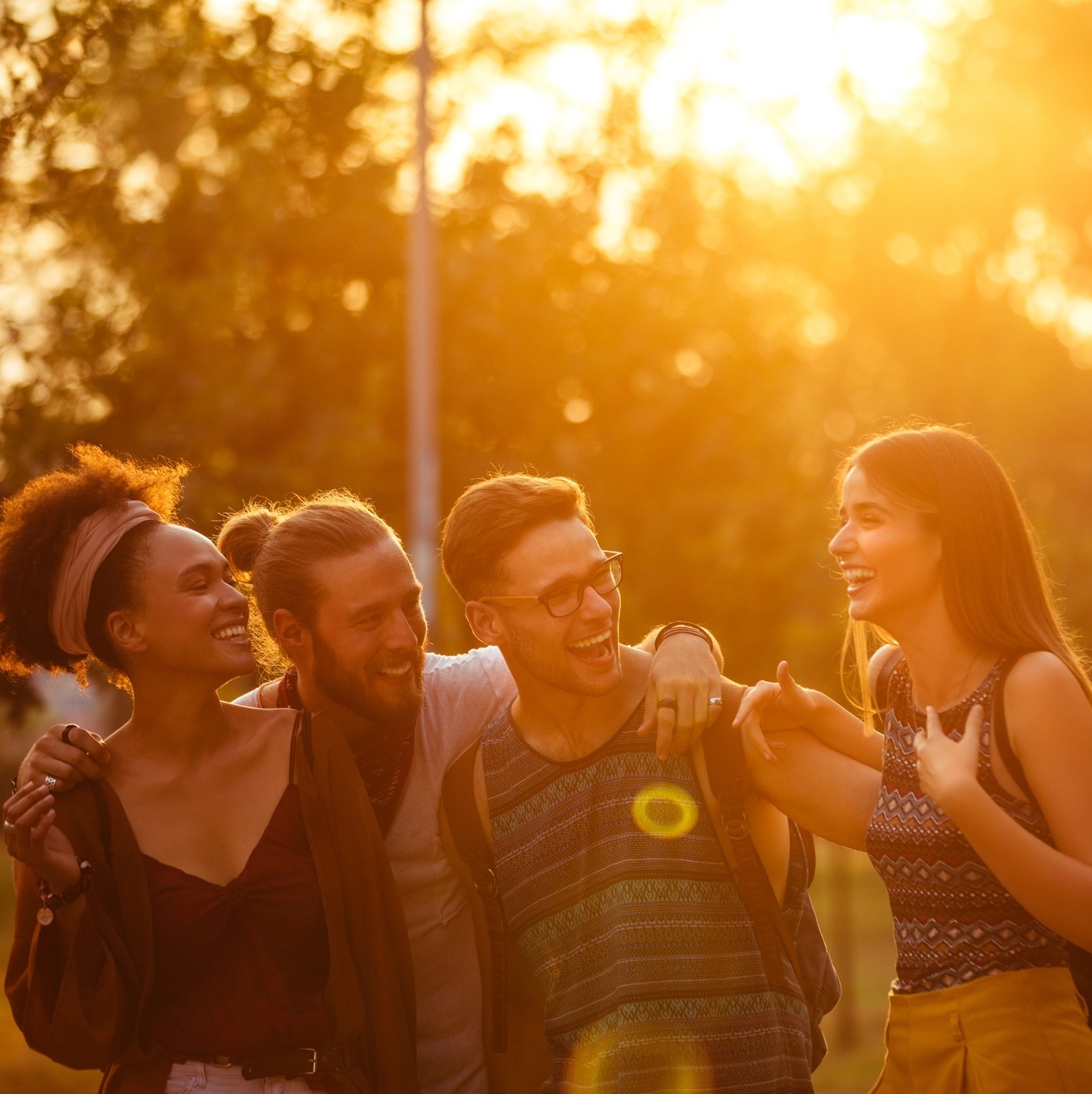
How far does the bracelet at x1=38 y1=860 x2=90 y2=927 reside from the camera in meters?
3.84

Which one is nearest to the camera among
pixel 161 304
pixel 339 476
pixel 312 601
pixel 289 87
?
pixel 312 601

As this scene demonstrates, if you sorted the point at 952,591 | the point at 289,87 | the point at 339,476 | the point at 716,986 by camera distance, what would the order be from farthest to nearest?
the point at 339,476
the point at 289,87
the point at 716,986
the point at 952,591

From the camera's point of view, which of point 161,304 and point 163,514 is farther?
point 161,304

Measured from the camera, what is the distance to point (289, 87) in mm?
8141

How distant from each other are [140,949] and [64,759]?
55 centimetres

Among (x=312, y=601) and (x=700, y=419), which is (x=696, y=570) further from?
(x=312, y=601)

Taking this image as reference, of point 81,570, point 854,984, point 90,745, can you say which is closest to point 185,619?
point 81,570

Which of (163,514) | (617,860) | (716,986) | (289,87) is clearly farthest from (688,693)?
(289,87)

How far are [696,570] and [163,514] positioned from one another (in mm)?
6759

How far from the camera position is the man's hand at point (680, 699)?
401cm

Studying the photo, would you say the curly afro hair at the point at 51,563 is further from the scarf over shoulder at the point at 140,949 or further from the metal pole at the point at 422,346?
the metal pole at the point at 422,346

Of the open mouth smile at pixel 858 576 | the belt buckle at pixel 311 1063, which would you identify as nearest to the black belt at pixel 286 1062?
the belt buckle at pixel 311 1063

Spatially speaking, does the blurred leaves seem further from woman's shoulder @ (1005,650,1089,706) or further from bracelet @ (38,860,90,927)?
woman's shoulder @ (1005,650,1089,706)

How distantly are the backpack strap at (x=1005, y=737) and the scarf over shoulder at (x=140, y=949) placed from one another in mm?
1731
